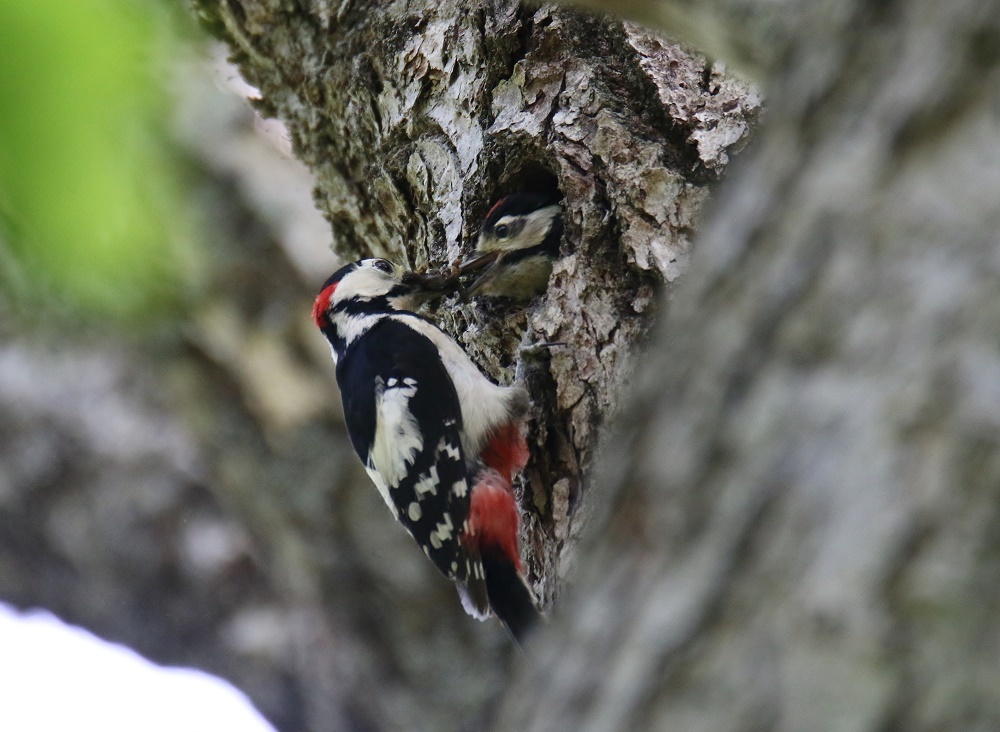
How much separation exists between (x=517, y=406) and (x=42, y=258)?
1.89 m

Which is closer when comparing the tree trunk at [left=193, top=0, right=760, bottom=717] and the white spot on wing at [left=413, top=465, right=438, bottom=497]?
the tree trunk at [left=193, top=0, right=760, bottom=717]

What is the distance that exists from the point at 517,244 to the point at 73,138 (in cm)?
195

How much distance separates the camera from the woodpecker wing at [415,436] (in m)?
2.82

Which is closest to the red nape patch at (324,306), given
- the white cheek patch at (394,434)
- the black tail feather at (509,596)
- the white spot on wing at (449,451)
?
the white cheek patch at (394,434)

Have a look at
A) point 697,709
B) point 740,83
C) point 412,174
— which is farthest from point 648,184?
point 697,709

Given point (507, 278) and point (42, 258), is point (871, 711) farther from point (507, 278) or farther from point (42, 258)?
point (507, 278)

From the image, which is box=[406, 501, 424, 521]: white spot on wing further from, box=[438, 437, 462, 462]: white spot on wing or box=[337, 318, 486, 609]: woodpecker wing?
box=[438, 437, 462, 462]: white spot on wing

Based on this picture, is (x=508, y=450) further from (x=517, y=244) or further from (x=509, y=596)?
(x=517, y=244)

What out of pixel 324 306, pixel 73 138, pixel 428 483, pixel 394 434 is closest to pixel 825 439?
pixel 73 138

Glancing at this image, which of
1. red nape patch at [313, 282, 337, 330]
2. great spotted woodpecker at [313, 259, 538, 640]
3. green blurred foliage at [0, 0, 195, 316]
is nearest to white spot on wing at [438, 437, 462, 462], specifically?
great spotted woodpecker at [313, 259, 538, 640]

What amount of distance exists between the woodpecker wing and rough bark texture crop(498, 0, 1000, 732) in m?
1.91

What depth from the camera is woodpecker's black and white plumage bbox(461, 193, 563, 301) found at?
2.85 m

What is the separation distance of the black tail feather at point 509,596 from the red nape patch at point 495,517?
26 millimetres

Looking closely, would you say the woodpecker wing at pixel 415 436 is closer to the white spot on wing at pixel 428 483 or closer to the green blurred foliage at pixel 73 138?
the white spot on wing at pixel 428 483
